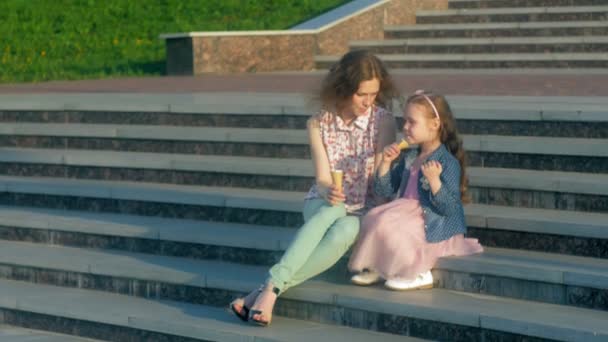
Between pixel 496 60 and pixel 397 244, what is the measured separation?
7120 millimetres

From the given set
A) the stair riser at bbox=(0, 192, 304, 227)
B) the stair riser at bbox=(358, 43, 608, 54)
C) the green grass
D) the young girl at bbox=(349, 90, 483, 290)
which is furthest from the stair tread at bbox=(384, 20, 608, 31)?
the young girl at bbox=(349, 90, 483, 290)

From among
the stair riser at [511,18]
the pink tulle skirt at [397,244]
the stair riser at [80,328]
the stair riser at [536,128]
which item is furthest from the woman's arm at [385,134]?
the stair riser at [511,18]

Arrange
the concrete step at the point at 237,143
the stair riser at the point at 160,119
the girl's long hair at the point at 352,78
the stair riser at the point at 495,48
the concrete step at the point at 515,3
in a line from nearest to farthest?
1. the girl's long hair at the point at 352,78
2. the concrete step at the point at 237,143
3. the stair riser at the point at 160,119
4. the stair riser at the point at 495,48
5. the concrete step at the point at 515,3

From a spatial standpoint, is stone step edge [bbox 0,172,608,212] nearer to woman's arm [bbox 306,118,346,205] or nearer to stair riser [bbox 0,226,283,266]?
stair riser [bbox 0,226,283,266]

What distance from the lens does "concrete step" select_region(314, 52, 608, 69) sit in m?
12.1

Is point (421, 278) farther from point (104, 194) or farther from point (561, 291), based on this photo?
point (104, 194)

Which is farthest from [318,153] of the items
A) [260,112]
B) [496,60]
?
[496,60]

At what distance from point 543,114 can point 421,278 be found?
62.6 inches

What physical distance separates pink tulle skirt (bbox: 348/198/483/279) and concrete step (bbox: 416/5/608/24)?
25.1ft

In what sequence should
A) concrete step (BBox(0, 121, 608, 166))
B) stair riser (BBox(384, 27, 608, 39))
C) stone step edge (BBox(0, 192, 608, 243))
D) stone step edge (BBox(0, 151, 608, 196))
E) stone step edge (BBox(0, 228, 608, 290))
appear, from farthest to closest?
1. stair riser (BBox(384, 27, 608, 39))
2. concrete step (BBox(0, 121, 608, 166))
3. stone step edge (BBox(0, 151, 608, 196))
4. stone step edge (BBox(0, 192, 608, 243))
5. stone step edge (BBox(0, 228, 608, 290))

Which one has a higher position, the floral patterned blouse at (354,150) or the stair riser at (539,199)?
the floral patterned blouse at (354,150)

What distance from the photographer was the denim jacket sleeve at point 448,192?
5.92m

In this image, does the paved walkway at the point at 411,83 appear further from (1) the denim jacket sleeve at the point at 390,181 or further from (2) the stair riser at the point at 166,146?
(1) the denim jacket sleeve at the point at 390,181

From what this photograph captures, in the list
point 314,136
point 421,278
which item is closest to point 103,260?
point 314,136
